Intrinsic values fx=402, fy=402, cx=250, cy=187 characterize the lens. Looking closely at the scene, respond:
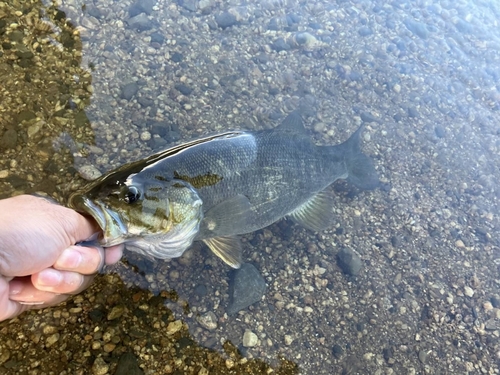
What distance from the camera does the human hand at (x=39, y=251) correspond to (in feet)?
6.57

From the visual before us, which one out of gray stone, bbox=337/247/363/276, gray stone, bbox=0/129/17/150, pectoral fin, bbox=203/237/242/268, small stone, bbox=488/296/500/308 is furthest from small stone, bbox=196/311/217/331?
small stone, bbox=488/296/500/308

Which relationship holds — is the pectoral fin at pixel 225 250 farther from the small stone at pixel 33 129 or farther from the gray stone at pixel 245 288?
the small stone at pixel 33 129

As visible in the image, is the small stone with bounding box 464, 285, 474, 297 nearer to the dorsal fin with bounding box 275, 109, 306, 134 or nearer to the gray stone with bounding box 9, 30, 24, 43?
the dorsal fin with bounding box 275, 109, 306, 134

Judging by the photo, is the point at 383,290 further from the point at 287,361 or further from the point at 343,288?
the point at 287,361

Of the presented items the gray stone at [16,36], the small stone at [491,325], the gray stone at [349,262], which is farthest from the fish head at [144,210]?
the small stone at [491,325]

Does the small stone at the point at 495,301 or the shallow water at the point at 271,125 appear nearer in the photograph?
the shallow water at the point at 271,125

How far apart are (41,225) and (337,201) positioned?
3.16 metres

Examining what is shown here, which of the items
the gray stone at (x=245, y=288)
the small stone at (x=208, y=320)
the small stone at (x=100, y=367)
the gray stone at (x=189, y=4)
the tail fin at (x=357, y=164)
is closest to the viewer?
the small stone at (x=100, y=367)

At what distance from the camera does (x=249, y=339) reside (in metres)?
3.37

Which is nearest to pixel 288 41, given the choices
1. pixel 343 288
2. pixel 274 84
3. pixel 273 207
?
pixel 274 84

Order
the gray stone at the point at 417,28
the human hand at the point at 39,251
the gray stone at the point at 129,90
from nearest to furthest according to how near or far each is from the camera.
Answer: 1. the human hand at the point at 39,251
2. the gray stone at the point at 129,90
3. the gray stone at the point at 417,28

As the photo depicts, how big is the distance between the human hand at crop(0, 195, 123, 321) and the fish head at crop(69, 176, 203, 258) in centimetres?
12

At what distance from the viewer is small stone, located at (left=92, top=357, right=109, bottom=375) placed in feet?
9.21

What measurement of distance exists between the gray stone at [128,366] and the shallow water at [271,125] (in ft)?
0.14
